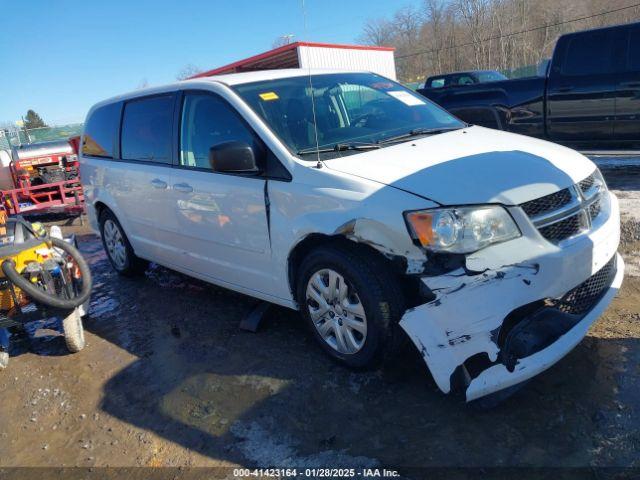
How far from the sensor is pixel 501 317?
7.95 ft

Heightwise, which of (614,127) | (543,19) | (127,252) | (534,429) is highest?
(543,19)

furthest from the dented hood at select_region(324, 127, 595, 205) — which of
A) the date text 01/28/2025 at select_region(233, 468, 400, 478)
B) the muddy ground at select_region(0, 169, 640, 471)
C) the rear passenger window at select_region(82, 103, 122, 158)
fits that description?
the rear passenger window at select_region(82, 103, 122, 158)

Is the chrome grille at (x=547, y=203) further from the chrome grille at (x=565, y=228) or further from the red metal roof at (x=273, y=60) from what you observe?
the red metal roof at (x=273, y=60)

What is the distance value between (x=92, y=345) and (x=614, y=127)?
22.8 feet

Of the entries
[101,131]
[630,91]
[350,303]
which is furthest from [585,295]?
[630,91]

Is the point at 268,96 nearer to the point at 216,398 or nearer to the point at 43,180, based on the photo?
the point at 216,398

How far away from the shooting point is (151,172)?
445cm

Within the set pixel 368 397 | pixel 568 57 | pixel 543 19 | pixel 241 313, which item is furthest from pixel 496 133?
pixel 543 19

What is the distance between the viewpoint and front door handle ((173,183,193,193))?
12.9ft

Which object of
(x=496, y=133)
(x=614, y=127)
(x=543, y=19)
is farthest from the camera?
(x=543, y=19)

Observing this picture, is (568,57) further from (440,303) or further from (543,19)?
(543,19)

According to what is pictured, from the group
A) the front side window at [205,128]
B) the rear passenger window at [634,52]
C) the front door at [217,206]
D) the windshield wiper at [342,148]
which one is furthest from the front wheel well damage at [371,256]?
the rear passenger window at [634,52]

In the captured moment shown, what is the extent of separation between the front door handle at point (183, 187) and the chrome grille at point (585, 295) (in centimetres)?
267

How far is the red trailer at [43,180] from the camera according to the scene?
33.3ft
